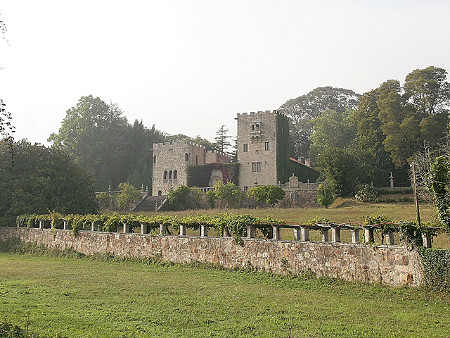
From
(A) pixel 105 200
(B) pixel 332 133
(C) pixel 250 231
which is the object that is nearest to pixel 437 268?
(C) pixel 250 231

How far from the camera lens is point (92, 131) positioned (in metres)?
60.6

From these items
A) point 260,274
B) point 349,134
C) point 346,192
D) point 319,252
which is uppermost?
point 349,134

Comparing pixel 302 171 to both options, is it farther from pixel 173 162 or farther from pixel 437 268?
pixel 437 268

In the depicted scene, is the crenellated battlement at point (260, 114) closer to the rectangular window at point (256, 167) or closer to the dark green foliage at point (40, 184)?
the rectangular window at point (256, 167)

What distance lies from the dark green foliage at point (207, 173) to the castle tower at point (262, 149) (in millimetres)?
819

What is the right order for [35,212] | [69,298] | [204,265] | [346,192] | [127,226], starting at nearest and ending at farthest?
[69,298] < [204,265] < [127,226] < [35,212] < [346,192]

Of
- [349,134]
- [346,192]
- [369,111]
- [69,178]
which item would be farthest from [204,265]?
[349,134]

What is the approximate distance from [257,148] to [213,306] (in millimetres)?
38207

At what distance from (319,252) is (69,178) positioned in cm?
2480

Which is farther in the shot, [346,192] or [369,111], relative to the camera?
[369,111]

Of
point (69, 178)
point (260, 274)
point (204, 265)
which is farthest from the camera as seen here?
point (69, 178)

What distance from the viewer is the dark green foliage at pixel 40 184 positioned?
92.7ft

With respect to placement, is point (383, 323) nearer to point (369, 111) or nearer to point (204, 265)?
point (204, 265)

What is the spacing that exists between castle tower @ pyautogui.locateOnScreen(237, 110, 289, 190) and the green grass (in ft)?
105
